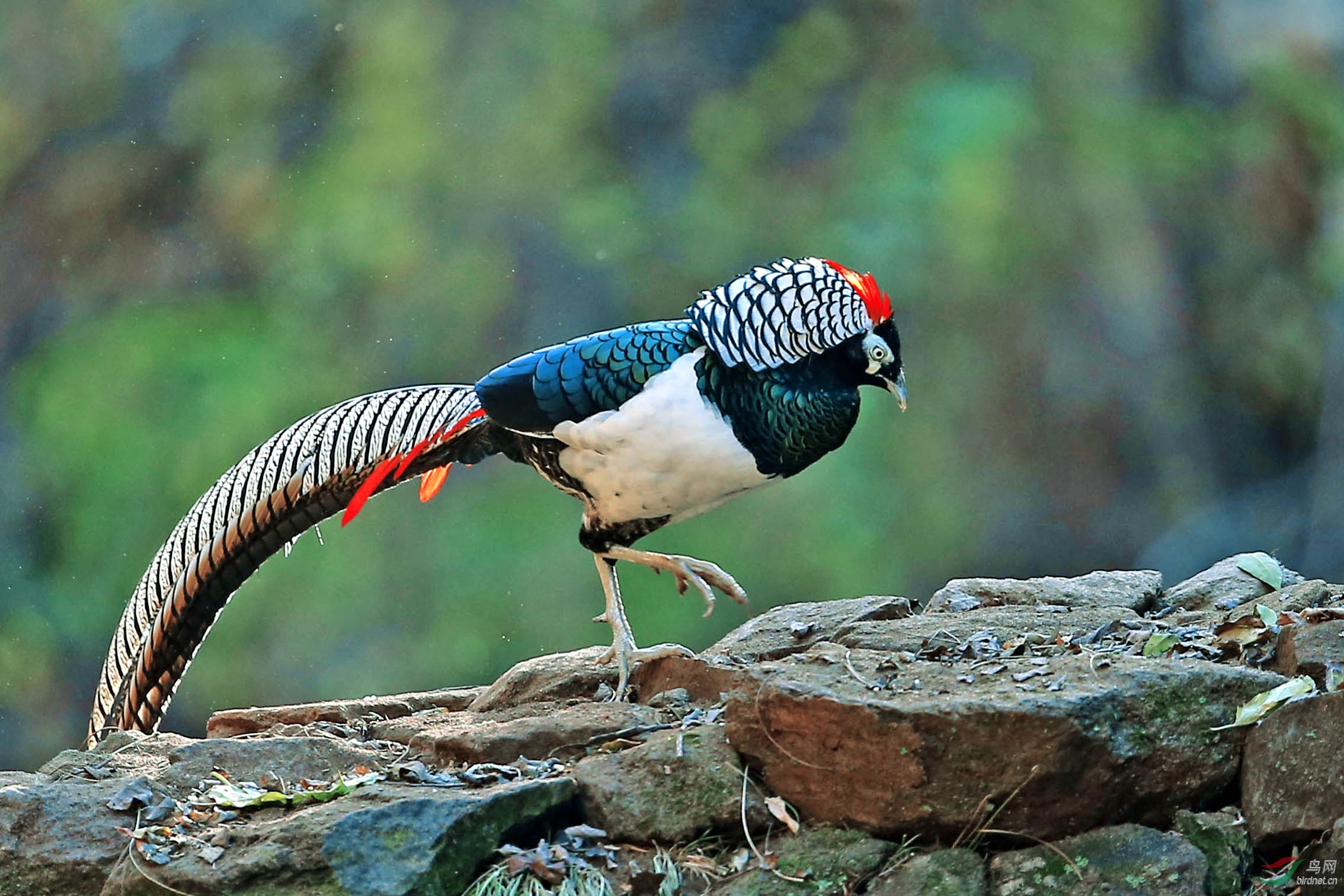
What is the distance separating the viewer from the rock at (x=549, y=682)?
11.6ft

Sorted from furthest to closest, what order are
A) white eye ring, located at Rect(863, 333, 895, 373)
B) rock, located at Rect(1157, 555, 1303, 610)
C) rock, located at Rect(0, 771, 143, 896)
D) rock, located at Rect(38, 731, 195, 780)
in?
rock, located at Rect(1157, 555, 1303, 610) → white eye ring, located at Rect(863, 333, 895, 373) → rock, located at Rect(38, 731, 195, 780) → rock, located at Rect(0, 771, 143, 896)

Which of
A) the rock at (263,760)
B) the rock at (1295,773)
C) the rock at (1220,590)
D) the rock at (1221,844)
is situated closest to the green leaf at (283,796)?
the rock at (263,760)

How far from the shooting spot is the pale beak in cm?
347

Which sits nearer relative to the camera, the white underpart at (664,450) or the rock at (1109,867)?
the rock at (1109,867)

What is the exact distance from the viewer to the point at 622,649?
135 inches

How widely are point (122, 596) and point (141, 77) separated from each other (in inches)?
117

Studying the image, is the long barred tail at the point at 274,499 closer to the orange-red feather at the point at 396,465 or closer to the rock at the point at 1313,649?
the orange-red feather at the point at 396,465

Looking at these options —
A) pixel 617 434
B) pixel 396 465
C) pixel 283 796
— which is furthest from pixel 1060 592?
pixel 283 796

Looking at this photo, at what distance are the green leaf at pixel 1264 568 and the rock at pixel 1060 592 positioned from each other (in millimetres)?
238

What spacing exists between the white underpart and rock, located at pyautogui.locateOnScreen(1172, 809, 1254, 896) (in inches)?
55.2

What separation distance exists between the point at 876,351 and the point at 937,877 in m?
1.52

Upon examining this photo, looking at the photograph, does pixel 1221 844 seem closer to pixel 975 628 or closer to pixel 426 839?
pixel 975 628

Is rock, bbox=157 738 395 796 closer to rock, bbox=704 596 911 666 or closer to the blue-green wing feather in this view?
rock, bbox=704 596 911 666

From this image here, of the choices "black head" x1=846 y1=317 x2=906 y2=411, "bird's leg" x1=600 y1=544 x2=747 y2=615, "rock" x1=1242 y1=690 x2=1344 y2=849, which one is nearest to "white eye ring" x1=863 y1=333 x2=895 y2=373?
"black head" x1=846 y1=317 x2=906 y2=411
